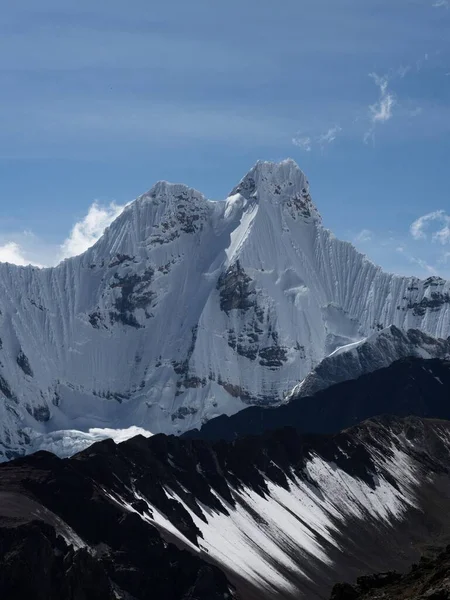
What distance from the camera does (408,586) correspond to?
9706cm

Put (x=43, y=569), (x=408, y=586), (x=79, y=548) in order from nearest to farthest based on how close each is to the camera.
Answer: (x=408, y=586) → (x=43, y=569) → (x=79, y=548)

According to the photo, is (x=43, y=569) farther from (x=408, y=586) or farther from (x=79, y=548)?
(x=408, y=586)

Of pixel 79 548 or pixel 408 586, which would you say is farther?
pixel 79 548

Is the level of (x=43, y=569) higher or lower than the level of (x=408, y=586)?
higher

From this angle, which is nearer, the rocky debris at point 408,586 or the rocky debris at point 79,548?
the rocky debris at point 408,586

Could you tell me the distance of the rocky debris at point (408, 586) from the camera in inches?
3354

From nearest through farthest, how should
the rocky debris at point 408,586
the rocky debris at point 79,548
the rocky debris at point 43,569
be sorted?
1. the rocky debris at point 408,586
2. the rocky debris at point 43,569
3. the rocky debris at point 79,548

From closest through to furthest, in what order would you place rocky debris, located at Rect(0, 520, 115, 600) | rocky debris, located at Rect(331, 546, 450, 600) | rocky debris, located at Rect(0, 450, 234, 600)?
1. rocky debris, located at Rect(331, 546, 450, 600)
2. rocky debris, located at Rect(0, 520, 115, 600)
3. rocky debris, located at Rect(0, 450, 234, 600)

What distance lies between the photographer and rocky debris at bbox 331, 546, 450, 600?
8519 cm

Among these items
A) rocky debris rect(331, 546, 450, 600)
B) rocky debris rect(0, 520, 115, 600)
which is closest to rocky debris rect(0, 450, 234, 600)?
rocky debris rect(0, 520, 115, 600)

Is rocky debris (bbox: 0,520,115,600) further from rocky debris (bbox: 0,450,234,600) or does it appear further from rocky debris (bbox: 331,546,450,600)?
rocky debris (bbox: 331,546,450,600)

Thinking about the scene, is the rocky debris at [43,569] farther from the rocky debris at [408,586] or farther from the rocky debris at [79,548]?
the rocky debris at [408,586]

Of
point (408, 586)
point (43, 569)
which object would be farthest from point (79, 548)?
point (408, 586)

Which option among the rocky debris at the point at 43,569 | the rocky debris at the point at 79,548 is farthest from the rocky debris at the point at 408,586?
the rocky debris at the point at 79,548
